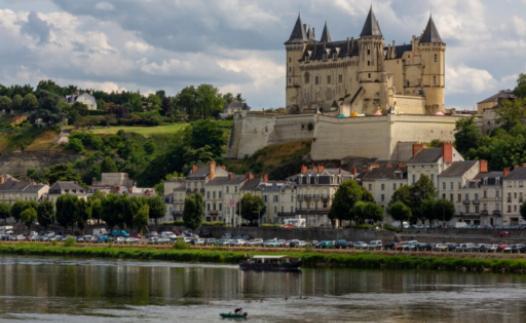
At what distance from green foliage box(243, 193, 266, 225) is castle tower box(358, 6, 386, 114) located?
73.7 feet

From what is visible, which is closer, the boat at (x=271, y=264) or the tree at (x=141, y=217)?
the boat at (x=271, y=264)

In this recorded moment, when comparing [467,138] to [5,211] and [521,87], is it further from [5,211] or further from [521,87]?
[5,211]

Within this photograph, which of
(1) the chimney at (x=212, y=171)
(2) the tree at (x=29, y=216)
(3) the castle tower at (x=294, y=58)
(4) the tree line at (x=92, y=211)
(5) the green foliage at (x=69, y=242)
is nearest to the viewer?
(5) the green foliage at (x=69, y=242)

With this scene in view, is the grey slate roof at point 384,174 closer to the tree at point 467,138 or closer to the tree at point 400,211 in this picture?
the tree at point 400,211

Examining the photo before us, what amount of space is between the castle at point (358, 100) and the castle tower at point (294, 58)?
0.29 ft

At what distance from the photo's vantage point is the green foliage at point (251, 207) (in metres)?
100

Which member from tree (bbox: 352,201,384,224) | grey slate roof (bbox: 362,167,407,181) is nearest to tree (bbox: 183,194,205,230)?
grey slate roof (bbox: 362,167,407,181)

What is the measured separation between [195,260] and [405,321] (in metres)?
32.2

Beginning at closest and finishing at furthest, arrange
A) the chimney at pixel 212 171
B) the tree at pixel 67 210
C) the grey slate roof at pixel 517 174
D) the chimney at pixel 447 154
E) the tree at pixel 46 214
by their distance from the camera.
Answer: the grey slate roof at pixel 517 174
the chimney at pixel 447 154
the tree at pixel 67 210
the tree at pixel 46 214
the chimney at pixel 212 171

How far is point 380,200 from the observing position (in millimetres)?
98375

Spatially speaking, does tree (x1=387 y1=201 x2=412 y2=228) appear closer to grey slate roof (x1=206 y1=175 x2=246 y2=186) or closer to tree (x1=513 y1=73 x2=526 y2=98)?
grey slate roof (x1=206 y1=175 x2=246 y2=186)

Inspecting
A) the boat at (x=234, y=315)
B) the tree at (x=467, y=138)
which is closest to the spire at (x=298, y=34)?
the tree at (x=467, y=138)

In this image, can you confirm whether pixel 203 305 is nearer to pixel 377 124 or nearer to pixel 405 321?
pixel 405 321

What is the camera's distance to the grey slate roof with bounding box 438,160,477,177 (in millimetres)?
94188
